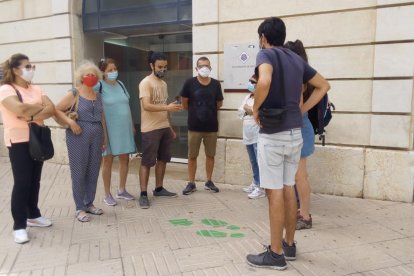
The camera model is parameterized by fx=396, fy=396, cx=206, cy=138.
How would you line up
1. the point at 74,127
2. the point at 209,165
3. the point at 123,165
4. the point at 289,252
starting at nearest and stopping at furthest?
the point at 289,252 < the point at 74,127 < the point at 123,165 < the point at 209,165

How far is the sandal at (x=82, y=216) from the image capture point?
4480mm

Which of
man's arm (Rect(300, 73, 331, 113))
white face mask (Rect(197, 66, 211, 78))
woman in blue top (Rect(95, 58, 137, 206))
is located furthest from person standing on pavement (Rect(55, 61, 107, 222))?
man's arm (Rect(300, 73, 331, 113))

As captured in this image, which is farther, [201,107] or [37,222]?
[201,107]

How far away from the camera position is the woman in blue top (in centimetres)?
490

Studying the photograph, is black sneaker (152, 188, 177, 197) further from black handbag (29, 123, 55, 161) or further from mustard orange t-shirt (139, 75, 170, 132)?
black handbag (29, 123, 55, 161)

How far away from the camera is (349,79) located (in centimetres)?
532

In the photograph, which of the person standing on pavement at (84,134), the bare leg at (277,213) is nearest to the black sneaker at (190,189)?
the person standing on pavement at (84,134)

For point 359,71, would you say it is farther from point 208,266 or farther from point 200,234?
point 208,266

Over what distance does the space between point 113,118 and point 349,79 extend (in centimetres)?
315

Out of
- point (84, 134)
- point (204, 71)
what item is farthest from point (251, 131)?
point (84, 134)

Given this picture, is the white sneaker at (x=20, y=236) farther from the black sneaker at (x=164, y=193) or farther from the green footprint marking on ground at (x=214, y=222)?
the black sneaker at (x=164, y=193)

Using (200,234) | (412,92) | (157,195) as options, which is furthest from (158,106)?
(412,92)

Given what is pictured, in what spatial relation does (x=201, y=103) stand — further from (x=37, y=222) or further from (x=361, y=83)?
(x=37, y=222)

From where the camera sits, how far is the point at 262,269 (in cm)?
326
